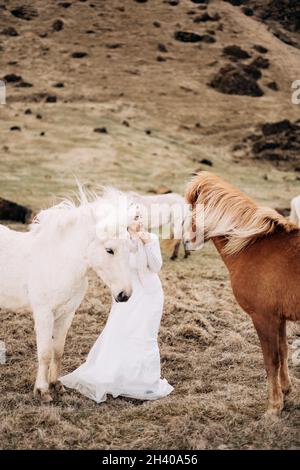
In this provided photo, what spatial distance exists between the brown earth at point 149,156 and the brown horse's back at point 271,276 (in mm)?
1098

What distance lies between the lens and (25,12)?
60094 millimetres

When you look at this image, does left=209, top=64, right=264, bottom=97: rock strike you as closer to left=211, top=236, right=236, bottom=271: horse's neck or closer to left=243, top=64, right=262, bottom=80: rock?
left=243, top=64, right=262, bottom=80: rock

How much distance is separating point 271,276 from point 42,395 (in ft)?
8.56

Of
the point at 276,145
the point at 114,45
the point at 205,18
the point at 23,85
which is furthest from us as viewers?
the point at 205,18

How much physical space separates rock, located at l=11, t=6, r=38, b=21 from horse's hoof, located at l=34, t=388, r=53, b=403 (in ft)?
205

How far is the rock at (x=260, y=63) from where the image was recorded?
51.8 metres

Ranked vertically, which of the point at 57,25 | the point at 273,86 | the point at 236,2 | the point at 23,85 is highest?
the point at 236,2

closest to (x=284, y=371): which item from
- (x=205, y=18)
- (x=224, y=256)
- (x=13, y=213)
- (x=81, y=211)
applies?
(x=224, y=256)

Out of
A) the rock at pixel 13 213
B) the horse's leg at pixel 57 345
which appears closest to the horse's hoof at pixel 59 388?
the horse's leg at pixel 57 345

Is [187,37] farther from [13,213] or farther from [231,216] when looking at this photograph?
[231,216]

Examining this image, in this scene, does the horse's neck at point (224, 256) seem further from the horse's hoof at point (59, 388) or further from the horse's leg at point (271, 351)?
the horse's hoof at point (59, 388)

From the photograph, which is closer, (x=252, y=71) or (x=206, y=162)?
(x=206, y=162)

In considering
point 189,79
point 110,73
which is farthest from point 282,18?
point 110,73
